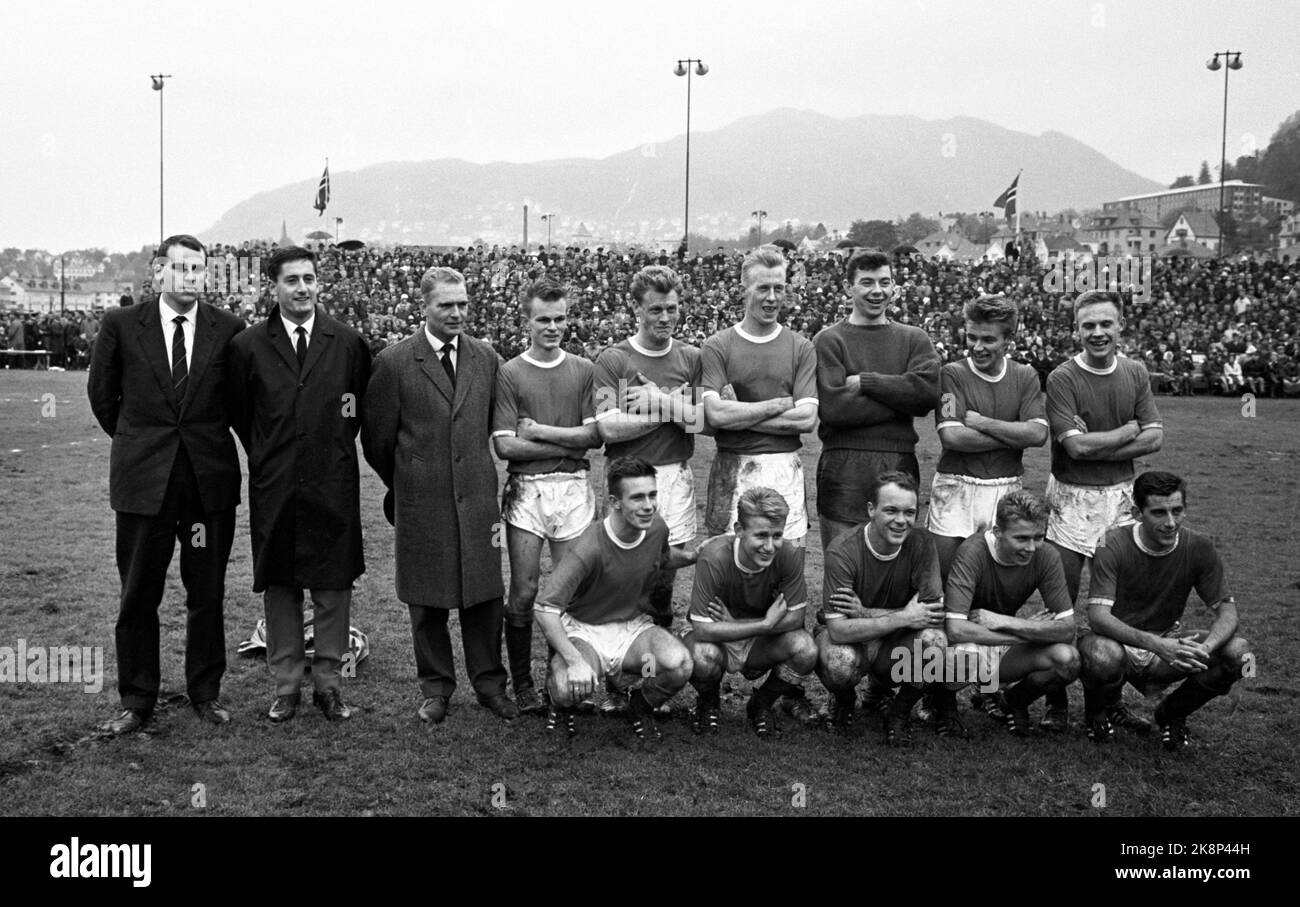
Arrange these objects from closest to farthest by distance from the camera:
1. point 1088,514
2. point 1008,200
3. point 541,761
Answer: point 541,761
point 1088,514
point 1008,200

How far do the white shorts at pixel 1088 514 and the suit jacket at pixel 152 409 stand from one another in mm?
4131

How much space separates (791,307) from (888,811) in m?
33.5

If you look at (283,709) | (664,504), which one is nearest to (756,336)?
(664,504)

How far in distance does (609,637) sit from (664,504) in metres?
0.75

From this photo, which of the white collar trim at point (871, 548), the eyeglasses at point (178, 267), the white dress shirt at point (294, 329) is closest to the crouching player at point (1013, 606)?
the white collar trim at point (871, 548)

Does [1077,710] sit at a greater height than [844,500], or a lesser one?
lesser

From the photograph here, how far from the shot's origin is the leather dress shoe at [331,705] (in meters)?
5.57

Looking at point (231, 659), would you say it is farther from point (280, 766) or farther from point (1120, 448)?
point (1120, 448)

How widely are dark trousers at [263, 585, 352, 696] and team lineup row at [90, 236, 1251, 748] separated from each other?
0.6 inches

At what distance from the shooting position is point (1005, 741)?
537cm

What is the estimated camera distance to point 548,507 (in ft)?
18.6

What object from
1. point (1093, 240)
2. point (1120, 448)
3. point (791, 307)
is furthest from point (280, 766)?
point (1093, 240)

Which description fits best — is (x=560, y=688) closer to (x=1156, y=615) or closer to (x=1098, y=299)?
(x=1156, y=615)
